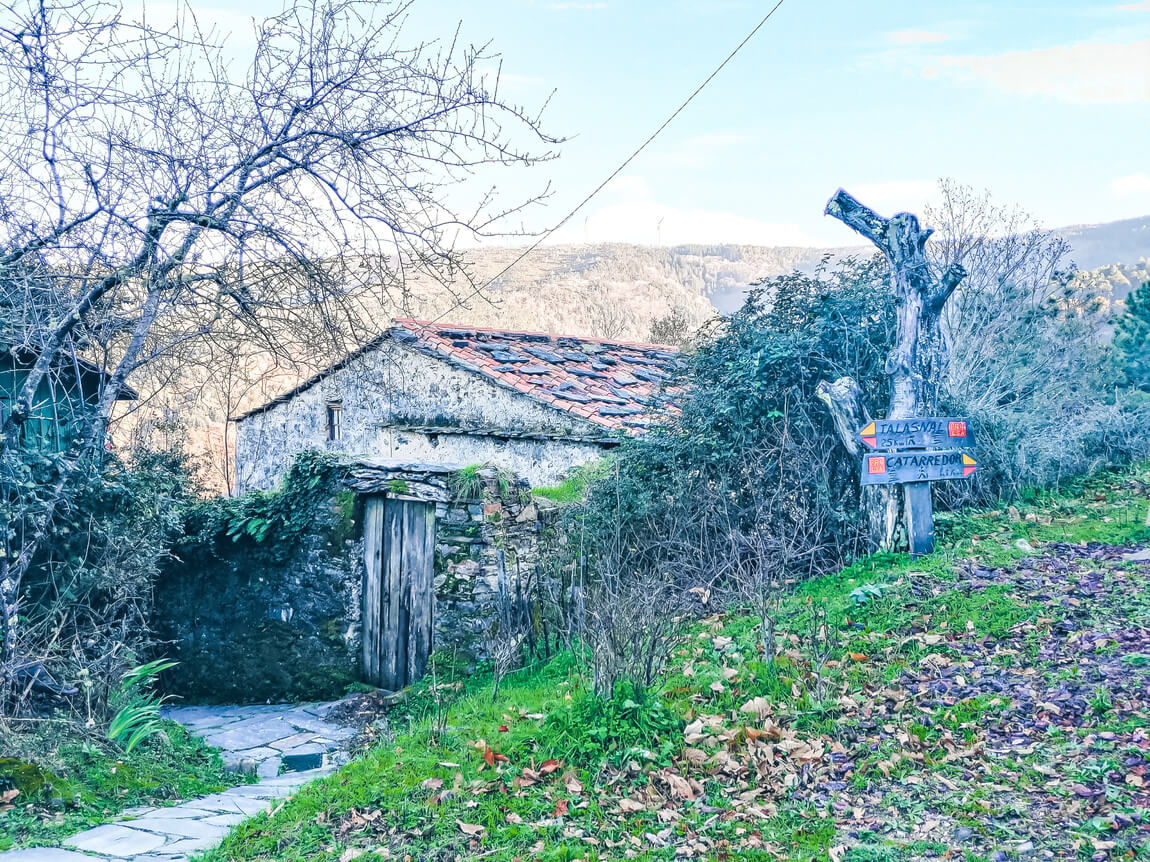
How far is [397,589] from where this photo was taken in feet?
26.4

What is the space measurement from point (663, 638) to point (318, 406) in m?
11.9

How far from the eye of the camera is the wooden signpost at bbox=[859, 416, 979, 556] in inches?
284

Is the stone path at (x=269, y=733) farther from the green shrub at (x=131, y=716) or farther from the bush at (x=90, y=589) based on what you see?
the bush at (x=90, y=589)

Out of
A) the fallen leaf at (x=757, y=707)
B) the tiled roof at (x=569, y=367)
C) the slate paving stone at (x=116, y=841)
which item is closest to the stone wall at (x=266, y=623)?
the tiled roof at (x=569, y=367)

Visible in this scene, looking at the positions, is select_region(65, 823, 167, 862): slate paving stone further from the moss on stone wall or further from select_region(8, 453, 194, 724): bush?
the moss on stone wall

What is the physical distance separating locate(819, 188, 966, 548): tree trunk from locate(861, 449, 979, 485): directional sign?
526mm

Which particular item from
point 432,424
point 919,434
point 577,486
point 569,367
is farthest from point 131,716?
point 569,367

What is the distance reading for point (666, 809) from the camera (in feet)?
13.2

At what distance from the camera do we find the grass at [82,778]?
4.22m

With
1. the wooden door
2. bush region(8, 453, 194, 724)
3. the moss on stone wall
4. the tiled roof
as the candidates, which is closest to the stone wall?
the moss on stone wall

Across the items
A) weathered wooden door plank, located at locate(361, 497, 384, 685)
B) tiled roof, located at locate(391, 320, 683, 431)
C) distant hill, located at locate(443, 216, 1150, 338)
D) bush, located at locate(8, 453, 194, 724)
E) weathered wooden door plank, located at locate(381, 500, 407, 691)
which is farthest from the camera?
distant hill, located at locate(443, 216, 1150, 338)

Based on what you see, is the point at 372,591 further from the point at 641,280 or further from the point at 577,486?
the point at 641,280

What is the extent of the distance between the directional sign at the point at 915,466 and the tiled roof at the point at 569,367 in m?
3.17

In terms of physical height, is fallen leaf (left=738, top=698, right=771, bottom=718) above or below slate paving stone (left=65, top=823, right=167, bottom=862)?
above
